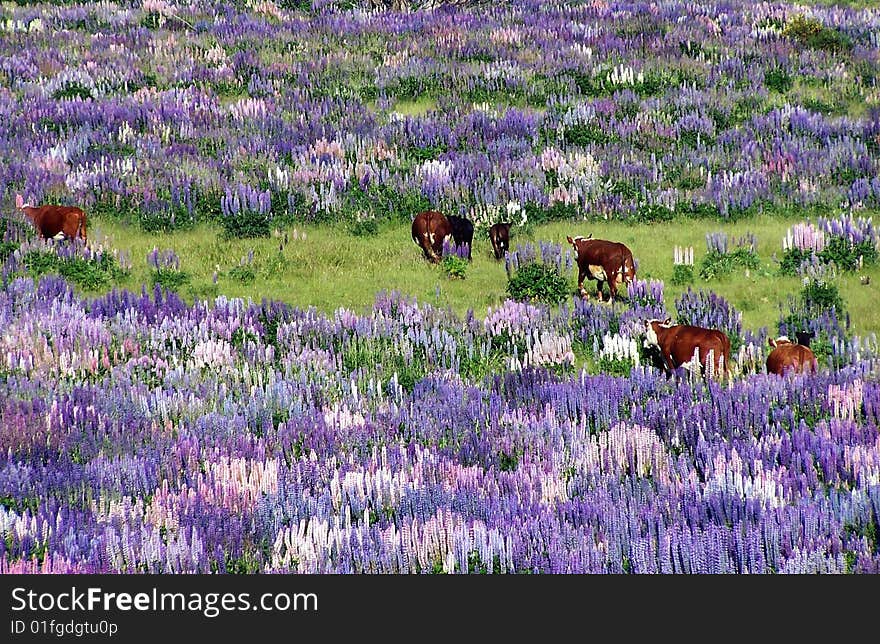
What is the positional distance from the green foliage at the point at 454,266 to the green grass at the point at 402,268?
0.28 feet

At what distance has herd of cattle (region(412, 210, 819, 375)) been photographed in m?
9.68

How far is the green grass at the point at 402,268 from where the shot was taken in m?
13.1

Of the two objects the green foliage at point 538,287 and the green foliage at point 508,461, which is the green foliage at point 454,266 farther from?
the green foliage at point 508,461

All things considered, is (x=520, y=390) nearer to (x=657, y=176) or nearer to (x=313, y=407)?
(x=313, y=407)

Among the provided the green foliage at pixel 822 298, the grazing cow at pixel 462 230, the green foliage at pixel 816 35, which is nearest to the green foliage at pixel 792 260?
the green foliage at pixel 822 298

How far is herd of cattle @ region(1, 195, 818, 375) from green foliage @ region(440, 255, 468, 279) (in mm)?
125

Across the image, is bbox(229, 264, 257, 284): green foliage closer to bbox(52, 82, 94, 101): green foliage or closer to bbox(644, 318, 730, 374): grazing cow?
bbox(644, 318, 730, 374): grazing cow

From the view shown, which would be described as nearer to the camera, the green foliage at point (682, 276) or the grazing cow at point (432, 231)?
the green foliage at point (682, 276)

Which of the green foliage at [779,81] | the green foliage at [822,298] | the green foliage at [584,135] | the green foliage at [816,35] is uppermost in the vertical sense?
the green foliage at [816,35]

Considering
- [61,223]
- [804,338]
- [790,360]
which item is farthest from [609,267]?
[61,223]

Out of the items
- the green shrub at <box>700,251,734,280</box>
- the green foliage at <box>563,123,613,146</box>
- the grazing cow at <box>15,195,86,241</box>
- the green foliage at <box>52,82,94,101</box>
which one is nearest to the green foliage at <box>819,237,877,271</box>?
the green shrub at <box>700,251,734,280</box>

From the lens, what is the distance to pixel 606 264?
40.5 ft

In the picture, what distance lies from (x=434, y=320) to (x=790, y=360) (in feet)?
11.5

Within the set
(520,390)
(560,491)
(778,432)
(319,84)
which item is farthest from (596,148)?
(560,491)
